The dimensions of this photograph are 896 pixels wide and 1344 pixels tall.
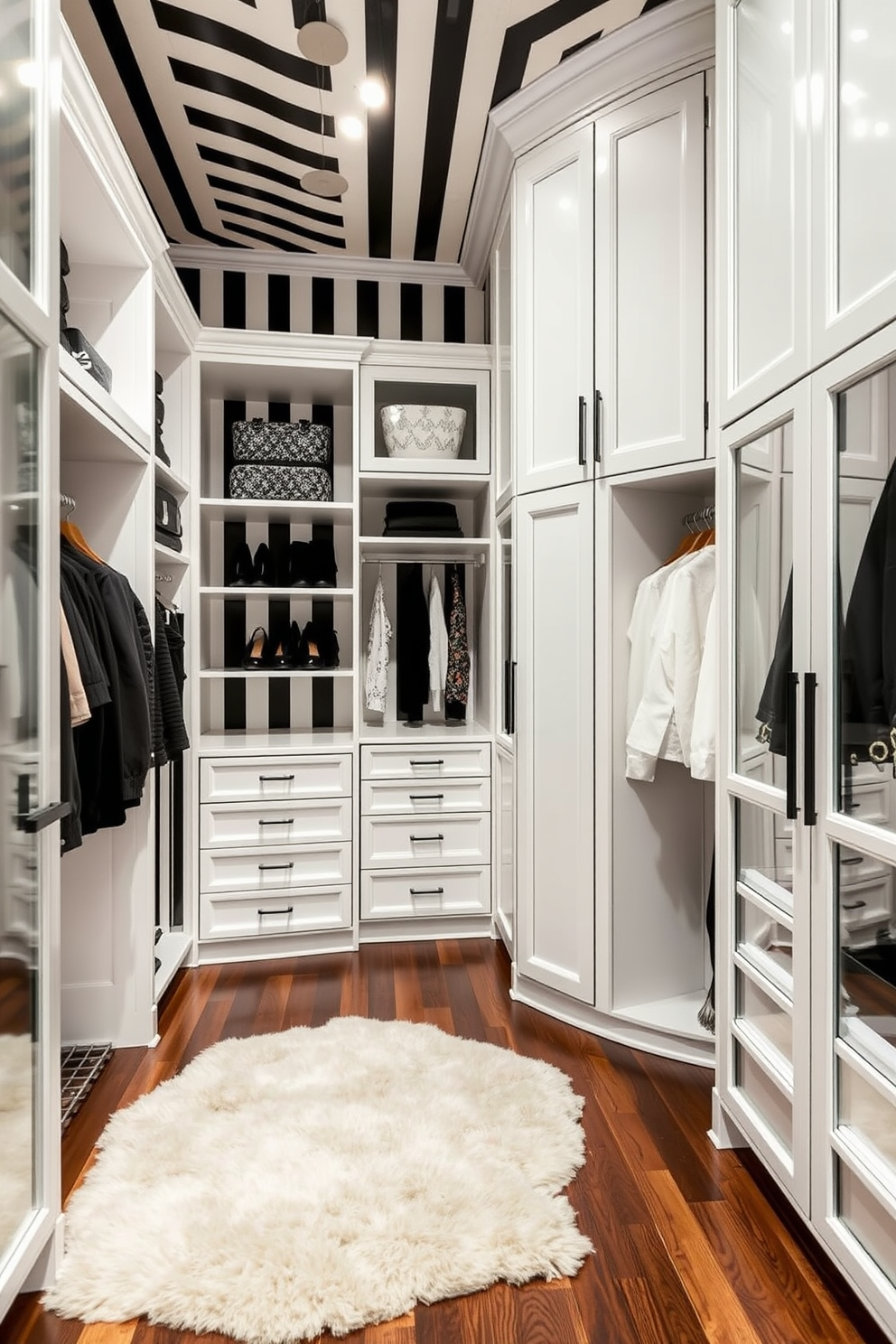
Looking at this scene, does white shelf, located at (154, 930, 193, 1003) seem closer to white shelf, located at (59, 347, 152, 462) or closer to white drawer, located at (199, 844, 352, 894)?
white drawer, located at (199, 844, 352, 894)

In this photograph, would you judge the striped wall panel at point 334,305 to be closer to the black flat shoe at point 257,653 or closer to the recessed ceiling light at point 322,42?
the recessed ceiling light at point 322,42

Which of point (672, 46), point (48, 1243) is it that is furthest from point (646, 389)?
point (48, 1243)

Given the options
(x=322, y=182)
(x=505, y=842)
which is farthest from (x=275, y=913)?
(x=322, y=182)

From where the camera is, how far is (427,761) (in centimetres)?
316

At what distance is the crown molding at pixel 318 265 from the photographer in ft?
11.3

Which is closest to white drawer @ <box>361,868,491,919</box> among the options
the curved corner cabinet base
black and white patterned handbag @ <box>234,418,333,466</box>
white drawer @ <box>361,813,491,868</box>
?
white drawer @ <box>361,813,491,868</box>

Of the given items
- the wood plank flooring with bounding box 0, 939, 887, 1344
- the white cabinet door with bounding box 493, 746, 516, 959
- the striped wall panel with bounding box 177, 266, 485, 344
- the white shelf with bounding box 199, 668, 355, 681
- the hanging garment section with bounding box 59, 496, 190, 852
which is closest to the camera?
the wood plank flooring with bounding box 0, 939, 887, 1344

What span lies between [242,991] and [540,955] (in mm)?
1077

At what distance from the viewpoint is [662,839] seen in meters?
2.44

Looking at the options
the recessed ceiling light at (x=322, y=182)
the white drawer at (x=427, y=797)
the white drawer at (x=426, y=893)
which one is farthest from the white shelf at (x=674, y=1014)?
the recessed ceiling light at (x=322, y=182)

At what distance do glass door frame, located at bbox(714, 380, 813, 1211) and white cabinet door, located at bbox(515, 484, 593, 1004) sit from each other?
0.59 metres

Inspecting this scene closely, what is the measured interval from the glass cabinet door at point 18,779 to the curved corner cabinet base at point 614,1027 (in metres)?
1.62

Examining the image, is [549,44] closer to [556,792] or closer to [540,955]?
[556,792]

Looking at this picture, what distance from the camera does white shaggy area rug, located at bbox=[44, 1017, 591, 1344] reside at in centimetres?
140
